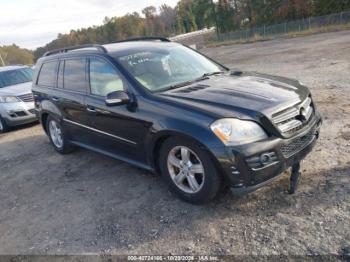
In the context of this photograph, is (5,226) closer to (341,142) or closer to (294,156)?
(294,156)

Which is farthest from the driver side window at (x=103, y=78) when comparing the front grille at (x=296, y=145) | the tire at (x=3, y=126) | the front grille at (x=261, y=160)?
the tire at (x=3, y=126)

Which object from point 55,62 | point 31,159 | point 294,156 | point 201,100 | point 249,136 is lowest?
point 31,159

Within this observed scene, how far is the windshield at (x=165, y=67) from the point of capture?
4.19 metres

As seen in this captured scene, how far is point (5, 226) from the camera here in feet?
13.2

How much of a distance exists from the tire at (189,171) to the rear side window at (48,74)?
3156 mm

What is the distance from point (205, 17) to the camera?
212 ft

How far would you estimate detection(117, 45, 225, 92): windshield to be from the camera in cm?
419

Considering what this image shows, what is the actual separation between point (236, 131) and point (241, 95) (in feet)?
1.88

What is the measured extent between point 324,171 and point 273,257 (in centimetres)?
164

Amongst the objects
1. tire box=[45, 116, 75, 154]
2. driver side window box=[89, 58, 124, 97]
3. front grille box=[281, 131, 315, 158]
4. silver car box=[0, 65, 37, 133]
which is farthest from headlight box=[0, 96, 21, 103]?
front grille box=[281, 131, 315, 158]

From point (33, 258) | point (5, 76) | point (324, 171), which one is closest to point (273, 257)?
point (324, 171)

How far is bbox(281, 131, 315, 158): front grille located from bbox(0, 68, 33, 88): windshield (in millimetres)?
9003

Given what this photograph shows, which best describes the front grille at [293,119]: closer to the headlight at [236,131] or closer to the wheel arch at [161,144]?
the headlight at [236,131]

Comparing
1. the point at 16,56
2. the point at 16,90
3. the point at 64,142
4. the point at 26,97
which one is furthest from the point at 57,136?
the point at 16,56
